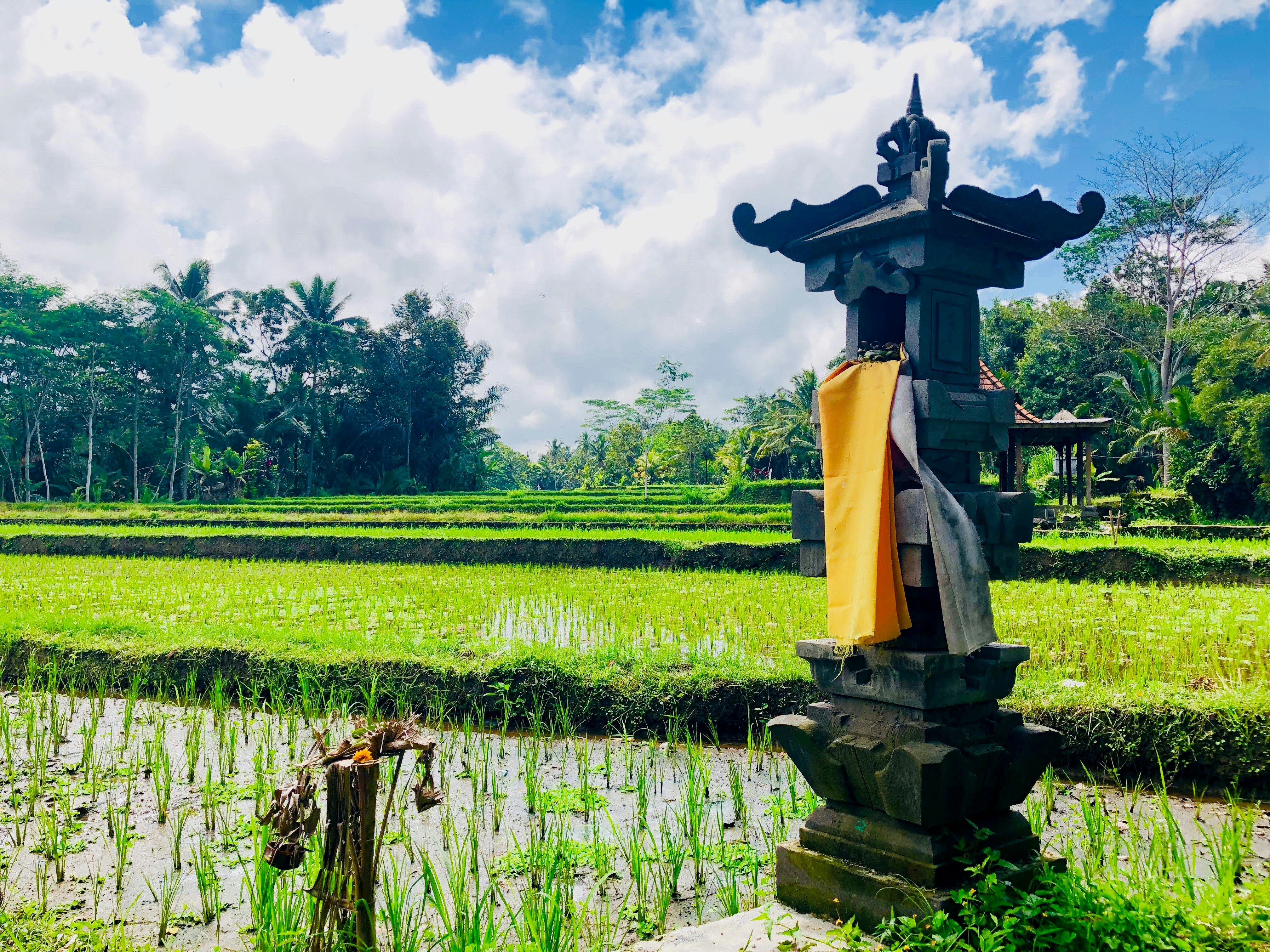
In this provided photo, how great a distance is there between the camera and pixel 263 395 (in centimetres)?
3612

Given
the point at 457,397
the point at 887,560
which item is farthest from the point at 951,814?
the point at 457,397

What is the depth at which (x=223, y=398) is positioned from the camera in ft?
110

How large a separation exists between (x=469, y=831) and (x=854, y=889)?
5.70ft

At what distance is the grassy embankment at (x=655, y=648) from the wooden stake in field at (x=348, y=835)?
10.2 ft

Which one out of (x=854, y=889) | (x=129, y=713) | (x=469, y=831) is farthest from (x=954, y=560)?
(x=129, y=713)

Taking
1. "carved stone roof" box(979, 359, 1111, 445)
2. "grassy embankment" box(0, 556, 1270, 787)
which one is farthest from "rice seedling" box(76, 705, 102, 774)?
"carved stone roof" box(979, 359, 1111, 445)

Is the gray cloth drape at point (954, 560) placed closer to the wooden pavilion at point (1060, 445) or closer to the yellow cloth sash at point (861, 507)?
the yellow cloth sash at point (861, 507)

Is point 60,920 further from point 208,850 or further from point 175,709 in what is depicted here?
point 175,709

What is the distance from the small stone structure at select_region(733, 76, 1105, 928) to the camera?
2732 mm

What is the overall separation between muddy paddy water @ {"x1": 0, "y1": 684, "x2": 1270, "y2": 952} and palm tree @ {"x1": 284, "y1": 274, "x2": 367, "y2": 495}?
3003cm

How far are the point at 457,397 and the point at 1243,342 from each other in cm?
2758

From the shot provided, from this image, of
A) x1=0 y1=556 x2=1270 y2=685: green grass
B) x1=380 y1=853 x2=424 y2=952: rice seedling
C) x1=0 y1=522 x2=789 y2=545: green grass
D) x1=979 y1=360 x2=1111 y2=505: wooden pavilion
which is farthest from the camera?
x1=979 y1=360 x2=1111 y2=505: wooden pavilion

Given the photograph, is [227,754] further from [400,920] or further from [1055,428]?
[1055,428]

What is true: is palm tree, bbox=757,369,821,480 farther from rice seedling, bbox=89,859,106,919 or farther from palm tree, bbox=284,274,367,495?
rice seedling, bbox=89,859,106,919
